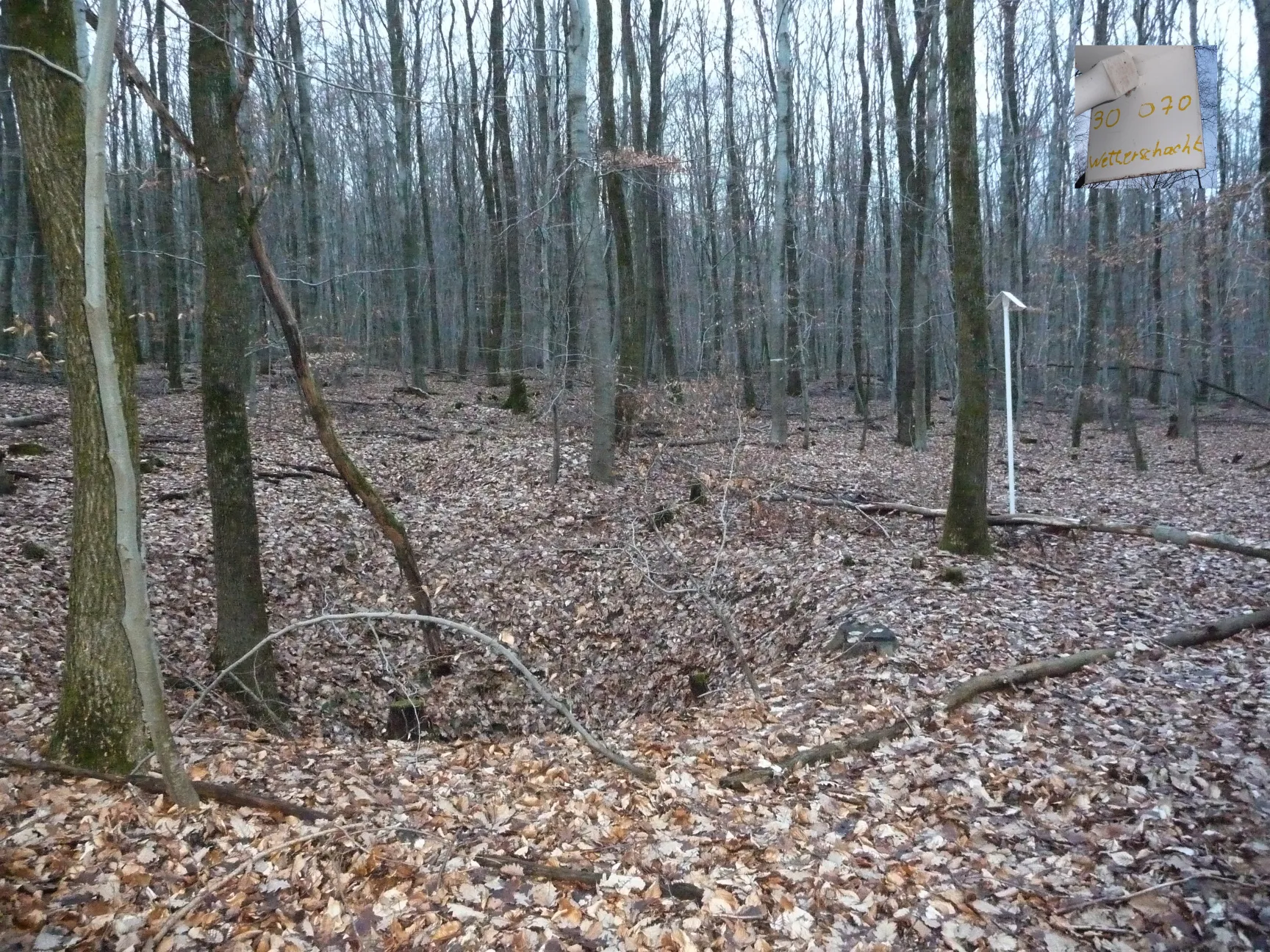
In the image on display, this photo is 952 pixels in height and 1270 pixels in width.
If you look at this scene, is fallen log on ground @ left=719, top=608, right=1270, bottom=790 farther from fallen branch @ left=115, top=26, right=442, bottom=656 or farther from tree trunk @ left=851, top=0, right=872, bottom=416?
tree trunk @ left=851, top=0, right=872, bottom=416

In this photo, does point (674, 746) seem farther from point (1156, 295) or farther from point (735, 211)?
point (735, 211)

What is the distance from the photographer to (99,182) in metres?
3.35

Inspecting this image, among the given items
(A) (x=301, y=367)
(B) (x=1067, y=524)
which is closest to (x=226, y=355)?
(A) (x=301, y=367)

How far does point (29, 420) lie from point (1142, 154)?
14277 millimetres

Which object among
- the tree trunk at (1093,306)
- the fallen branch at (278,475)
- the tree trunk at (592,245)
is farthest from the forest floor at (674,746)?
the tree trunk at (1093,306)

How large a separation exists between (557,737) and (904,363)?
13933 millimetres

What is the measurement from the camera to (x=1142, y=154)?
5.90m

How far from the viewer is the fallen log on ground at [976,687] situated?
4.77 metres

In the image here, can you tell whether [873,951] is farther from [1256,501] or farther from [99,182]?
[1256,501]

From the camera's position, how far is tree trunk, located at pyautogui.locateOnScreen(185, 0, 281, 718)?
5766 mm

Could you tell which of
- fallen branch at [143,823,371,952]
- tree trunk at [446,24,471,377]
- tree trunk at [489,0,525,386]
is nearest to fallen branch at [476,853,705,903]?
fallen branch at [143,823,371,952]

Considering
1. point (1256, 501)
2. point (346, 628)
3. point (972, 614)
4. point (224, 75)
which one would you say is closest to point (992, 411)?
point (1256, 501)

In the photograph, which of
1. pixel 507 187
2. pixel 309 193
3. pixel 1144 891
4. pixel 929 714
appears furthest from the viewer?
pixel 309 193

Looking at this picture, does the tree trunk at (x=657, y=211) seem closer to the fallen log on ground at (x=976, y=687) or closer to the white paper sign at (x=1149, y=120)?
the white paper sign at (x=1149, y=120)
